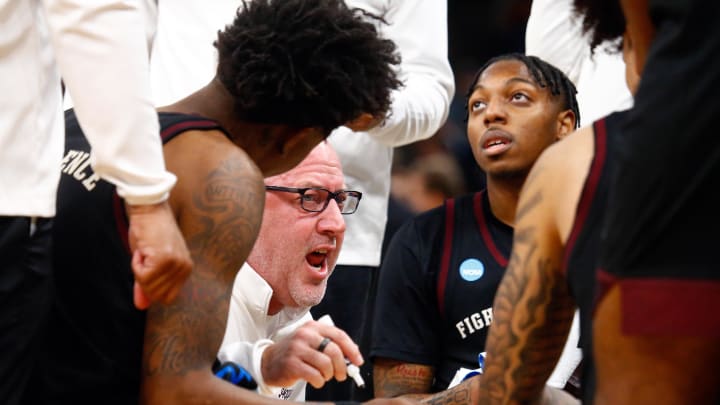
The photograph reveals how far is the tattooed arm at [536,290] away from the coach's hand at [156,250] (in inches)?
21.9

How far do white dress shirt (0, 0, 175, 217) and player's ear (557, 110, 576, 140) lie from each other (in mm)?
1948

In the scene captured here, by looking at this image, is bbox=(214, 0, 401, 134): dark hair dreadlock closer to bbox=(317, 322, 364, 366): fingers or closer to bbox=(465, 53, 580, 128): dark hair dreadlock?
bbox=(317, 322, 364, 366): fingers

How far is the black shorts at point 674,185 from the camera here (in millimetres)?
1334

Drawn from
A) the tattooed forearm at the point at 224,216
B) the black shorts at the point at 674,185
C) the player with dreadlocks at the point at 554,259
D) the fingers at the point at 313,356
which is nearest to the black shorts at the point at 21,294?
the tattooed forearm at the point at 224,216

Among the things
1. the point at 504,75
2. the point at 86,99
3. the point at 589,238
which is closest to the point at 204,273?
the point at 86,99

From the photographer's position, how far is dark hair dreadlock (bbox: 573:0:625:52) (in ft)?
6.40

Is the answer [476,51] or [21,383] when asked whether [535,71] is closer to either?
[21,383]

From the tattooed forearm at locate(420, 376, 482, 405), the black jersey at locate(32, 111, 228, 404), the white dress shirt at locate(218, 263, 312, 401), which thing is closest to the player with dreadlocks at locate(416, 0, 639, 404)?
the black jersey at locate(32, 111, 228, 404)

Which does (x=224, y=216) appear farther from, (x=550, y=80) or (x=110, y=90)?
(x=550, y=80)

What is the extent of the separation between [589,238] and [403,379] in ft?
6.03

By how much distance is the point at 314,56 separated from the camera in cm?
235

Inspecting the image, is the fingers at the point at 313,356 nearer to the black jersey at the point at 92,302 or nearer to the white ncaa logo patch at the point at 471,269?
the black jersey at the point at 92,302

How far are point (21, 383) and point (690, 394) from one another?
1.22 m

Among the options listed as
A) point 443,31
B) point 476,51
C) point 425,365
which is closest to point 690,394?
point 425,365
